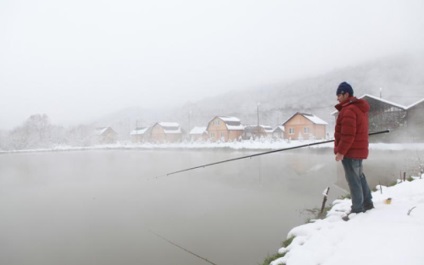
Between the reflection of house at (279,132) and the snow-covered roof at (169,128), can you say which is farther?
the snow-covered roof at (169,128)

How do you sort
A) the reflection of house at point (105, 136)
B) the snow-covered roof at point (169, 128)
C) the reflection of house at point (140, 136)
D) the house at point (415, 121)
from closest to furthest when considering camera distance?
Result: the house at point (415, 121) → the snow-covered roof at point (169, 128) → the reflection of house at point (140, 136) → the reflection of house at point (105, 136)

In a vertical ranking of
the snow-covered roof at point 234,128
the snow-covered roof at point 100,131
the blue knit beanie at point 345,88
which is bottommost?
the blue knit beanie at point 345,88

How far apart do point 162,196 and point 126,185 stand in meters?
2.98

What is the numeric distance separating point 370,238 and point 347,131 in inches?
49.8

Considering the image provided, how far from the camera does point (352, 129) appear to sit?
3262mm

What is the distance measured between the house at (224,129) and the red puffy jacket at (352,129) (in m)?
41.8

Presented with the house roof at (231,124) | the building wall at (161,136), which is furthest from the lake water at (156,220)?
the building wall at (161,136)

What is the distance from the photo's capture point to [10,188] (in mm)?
11859

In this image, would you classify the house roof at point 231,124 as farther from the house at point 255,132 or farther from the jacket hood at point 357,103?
the jacket hood at point 357,103

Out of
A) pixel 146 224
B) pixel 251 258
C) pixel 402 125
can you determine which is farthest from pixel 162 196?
pixel 402 125

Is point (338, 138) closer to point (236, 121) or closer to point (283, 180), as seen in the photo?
point (283, 180)

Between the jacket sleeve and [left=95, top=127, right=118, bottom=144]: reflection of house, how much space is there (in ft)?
226

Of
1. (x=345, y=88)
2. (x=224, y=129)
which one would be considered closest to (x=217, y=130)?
(x=224, y=129)

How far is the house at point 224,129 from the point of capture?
4651 centimetres
